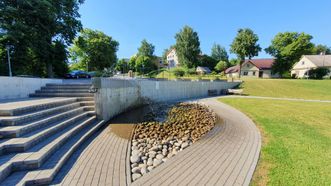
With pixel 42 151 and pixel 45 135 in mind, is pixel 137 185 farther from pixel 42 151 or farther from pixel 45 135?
pixel 45 135

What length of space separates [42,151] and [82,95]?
455cm

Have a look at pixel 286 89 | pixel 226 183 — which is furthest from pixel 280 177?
pixel 286 89

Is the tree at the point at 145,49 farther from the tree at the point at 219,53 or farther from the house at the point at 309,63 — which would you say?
the house at the point at 309,63

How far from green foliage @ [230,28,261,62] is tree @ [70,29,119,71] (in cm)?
2566

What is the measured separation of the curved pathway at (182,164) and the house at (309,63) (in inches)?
1480

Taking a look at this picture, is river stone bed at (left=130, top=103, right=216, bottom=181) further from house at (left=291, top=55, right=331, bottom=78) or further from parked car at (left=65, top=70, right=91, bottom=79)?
house at (left=291, top=55, right=331, bottom=78)

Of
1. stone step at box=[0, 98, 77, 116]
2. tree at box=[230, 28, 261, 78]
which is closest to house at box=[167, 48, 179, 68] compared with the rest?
tree at box=[230, 28, 261, 78]

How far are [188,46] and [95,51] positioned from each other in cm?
2164

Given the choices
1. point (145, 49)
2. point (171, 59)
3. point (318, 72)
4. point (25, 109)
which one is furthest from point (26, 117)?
point (171, 59)

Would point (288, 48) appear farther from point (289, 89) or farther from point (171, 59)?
point (171, 59)

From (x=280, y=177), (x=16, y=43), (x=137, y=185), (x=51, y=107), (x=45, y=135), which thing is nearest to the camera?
(x=137, y=185)

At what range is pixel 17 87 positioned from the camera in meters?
7.16

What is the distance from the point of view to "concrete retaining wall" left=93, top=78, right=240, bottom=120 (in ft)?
22.6

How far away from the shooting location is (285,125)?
6.53 meters
